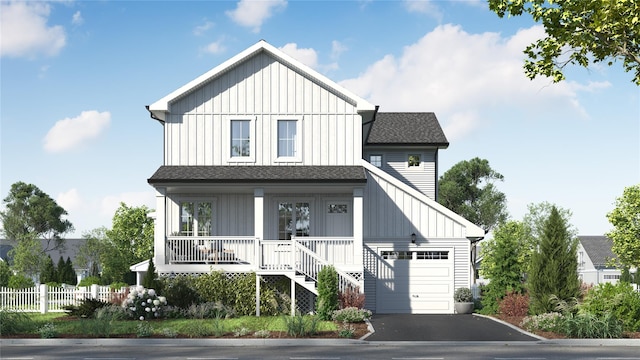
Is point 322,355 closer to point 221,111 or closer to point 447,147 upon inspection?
point 221,111

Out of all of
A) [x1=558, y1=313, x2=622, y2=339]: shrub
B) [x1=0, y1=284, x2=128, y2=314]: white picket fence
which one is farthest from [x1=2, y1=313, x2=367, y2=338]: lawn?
[x1=0, y1=284, x2=128, y2=314]: white picket fence

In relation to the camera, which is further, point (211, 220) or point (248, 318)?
point (211, 220)

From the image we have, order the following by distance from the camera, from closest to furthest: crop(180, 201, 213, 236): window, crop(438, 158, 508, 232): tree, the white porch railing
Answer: the white porch railing
crop(180, 201, 213, 236): window
crop(438, 158, 508, 232): tree

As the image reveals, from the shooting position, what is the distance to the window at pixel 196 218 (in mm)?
30125

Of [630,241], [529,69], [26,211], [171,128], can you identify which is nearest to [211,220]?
[171,128]

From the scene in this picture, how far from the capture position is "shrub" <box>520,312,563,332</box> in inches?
868

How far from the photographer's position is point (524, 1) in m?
19.0

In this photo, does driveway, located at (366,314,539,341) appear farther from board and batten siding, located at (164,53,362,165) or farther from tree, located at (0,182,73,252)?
tree, located at (0,182,73,252)

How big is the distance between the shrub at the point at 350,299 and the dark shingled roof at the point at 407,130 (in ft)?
37.5

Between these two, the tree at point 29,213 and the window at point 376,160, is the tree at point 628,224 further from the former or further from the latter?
the tree at point 29,213

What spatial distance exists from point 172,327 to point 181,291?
11.9 ft

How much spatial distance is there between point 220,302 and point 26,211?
63710mm

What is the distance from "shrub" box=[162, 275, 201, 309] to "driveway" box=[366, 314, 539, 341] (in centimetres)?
652

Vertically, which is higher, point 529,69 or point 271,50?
point 271,50
